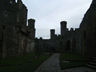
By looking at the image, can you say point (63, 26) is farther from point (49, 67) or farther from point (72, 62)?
point (49, 67)

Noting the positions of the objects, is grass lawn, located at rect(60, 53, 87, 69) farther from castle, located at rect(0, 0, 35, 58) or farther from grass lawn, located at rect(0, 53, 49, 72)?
castle, located at rect(0, 0, 35, 58)

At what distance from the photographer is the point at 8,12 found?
71.6ft

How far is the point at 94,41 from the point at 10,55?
11.0 m

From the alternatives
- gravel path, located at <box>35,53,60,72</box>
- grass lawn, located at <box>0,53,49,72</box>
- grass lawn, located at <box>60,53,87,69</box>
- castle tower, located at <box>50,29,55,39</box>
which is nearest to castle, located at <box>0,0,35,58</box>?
grass lawn, located at <box>0,53,49,72</box>

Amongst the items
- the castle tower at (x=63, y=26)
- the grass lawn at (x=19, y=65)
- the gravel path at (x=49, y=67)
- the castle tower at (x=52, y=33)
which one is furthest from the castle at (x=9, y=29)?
the castle tower at (x=52, y=33)

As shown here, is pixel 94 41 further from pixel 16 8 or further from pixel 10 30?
pixel 16 8

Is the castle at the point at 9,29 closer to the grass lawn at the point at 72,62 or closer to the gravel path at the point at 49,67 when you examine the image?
the grass lawn at the point at 72,62

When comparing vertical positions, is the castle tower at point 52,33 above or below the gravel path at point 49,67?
above

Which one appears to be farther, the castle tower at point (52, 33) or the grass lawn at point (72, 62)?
the castle tower at point (52, 33)

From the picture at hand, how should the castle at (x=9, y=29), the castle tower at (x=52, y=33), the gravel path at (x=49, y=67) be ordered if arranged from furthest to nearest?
the castle tower at (x=52, y=33), the castle at (x=9, y=29), the gravel path at (x=49, y=67)

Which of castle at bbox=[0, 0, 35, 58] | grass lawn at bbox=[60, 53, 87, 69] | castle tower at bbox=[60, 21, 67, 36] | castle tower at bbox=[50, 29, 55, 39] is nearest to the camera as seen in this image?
grass lawn at bbox=[60, 53, 87, 69]

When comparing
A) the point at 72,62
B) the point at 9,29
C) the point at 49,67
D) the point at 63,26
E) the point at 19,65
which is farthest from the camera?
the point at 63,26

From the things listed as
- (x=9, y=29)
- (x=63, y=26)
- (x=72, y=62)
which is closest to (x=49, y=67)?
(x=72, y=62)

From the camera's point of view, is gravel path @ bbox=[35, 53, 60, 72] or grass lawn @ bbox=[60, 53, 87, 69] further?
grass lawn @ bbox=[60, 53, 87, 69]
